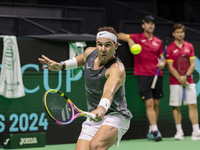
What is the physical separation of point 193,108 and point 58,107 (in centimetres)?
410

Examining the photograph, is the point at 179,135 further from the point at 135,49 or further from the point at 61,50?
the point at 61,50

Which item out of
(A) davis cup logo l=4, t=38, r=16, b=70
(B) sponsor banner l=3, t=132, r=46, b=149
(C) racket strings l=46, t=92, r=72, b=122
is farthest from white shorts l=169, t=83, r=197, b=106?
(C) racket strings l=46, t=92, r=72, b=122

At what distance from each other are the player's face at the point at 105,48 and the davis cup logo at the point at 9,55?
8.71 feet

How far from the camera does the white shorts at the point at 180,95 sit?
702 cm

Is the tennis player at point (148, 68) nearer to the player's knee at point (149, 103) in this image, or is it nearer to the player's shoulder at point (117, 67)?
the player's knee at point (149, 103)

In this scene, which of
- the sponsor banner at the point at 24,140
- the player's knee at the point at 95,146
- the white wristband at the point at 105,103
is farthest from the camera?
the sponsor banner at the point at 24,140

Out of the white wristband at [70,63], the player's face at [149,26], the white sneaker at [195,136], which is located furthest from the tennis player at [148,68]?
the white wristband at [70,63]

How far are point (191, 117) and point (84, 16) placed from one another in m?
3.59

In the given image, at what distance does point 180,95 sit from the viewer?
7.07m

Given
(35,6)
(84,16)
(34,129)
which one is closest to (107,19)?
(84,16)

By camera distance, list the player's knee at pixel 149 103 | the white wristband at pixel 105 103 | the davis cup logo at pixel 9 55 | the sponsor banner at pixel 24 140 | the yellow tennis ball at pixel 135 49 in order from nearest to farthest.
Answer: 1. the white wristband at pixel 105 103
2. the sponsor banner at pixel 24 140
3. the davis cup logo at pixel 9 55
4. the yellow tennis ball at pixel 135 49
5. the player's knee at pixel 149 103

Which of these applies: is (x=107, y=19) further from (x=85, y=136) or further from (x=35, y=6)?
(x=85, y=136)

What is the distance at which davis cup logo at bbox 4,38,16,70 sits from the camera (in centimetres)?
604

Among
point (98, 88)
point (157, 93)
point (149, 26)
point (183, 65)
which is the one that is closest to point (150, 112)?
point (157, 93)
